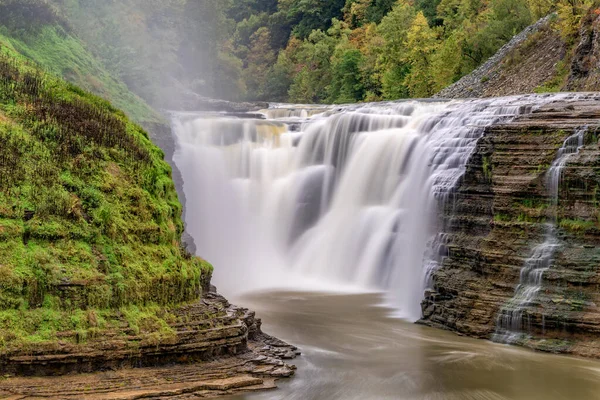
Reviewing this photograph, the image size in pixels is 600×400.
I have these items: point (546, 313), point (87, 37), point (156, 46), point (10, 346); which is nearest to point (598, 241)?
point (546, 313)

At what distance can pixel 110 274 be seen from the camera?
1378 cm

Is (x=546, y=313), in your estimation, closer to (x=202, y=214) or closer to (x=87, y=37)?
(x=202, y=214)

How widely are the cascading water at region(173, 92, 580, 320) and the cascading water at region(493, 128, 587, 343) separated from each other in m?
3.27

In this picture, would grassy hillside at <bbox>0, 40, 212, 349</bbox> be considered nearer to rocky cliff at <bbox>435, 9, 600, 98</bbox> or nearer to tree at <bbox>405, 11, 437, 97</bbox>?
rocky cliff at <bbox>435, 9, 600, 98</bbox>

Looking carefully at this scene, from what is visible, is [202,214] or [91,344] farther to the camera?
[202,214]

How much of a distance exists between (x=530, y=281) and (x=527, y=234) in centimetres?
132

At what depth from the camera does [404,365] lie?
16062mm

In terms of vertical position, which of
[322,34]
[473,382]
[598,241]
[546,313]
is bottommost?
[473,382]

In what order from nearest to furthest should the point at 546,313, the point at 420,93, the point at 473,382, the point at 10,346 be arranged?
the point at 10,346 < the point at 473,382 < the point at 546,313 < the point at 420,93

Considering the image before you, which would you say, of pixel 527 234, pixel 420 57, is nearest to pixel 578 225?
pixel 527 234

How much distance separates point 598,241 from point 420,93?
113 feet

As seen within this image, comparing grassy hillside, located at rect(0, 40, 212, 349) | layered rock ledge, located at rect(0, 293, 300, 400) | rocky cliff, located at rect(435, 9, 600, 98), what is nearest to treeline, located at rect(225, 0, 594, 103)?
rocky cliff, located at rect(435, 9, 600, 98)

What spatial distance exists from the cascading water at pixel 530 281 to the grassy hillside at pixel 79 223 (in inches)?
290

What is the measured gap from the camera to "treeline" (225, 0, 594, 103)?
4688cm
